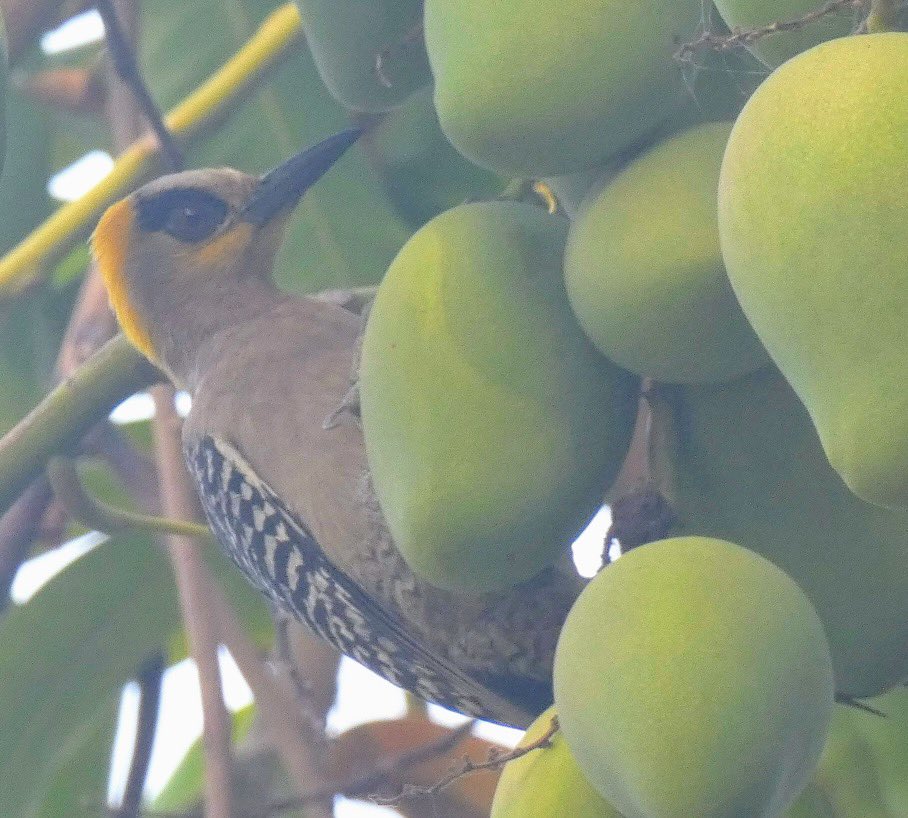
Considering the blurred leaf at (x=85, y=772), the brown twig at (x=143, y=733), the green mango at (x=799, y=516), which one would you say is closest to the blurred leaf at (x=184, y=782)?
the blurred leaf at (x=85, y=772)

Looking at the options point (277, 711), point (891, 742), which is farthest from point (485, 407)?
point (277, 711)

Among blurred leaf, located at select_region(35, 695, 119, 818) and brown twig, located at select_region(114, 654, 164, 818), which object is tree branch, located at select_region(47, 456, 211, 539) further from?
blurred leaf, located at select_region(35, 695, 119, 818)

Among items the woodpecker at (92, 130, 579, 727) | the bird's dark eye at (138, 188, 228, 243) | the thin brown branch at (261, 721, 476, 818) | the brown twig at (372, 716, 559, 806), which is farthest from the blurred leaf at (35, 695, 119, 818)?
the brown twig at (372, 716, 559, 806)

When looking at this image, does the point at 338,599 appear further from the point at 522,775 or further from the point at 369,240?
the point at 522,775

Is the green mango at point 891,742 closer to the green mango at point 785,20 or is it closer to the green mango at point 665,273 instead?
the green mango at point 665,273

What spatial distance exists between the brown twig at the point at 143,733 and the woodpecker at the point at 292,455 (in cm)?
18

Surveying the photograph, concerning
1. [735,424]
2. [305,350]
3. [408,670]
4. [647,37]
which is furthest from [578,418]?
[305,350]

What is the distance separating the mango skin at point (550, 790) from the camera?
101 cm

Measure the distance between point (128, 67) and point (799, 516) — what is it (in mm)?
1000

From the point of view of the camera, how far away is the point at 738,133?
34.3 inches

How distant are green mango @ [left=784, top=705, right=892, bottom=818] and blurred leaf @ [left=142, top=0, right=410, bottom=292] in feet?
3.85

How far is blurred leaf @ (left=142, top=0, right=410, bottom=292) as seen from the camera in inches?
93.8

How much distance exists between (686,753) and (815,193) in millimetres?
294

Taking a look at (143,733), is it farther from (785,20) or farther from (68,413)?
(785,20)
